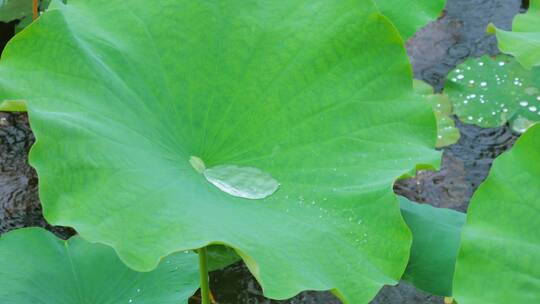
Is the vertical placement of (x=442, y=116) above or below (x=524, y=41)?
below

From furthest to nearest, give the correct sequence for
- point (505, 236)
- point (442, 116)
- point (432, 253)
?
point (442, 116) → point (432, 253) → point (505, 236)

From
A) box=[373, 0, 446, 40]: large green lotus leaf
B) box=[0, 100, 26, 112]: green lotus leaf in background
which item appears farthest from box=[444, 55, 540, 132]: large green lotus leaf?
box=[0, 100, 26, 112]: green lotus leaf in background

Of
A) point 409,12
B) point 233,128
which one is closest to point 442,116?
point 409,12

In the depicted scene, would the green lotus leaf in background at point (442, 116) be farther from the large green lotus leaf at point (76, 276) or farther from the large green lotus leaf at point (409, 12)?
the large green lotus leaf at point (76, 276)

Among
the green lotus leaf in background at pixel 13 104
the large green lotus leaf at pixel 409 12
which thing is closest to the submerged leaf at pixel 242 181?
the green lotus leaf in background at pixel 13 104

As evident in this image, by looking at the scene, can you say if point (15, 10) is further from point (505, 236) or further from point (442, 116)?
point (505, 236)

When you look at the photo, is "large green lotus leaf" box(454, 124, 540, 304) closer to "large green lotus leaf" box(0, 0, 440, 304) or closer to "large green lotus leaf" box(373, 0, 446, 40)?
"large green lotus leaf" box(0, 0, 440, 304)

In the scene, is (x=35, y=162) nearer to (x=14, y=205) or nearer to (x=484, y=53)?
(x=14, y=205)
